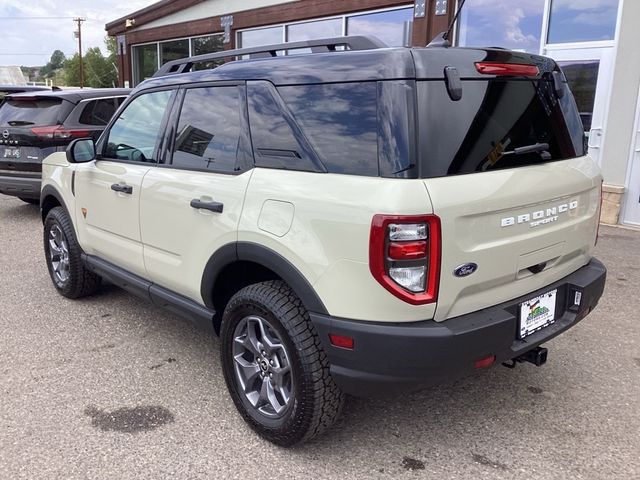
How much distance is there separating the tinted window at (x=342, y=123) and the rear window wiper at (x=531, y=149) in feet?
2.16

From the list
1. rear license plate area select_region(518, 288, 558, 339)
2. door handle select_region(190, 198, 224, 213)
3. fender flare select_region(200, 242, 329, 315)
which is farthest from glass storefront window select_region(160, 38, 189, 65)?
rear license plate area select_region(518, 288, 558, 339)

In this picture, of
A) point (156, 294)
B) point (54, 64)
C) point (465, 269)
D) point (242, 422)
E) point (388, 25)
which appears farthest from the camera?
point (54, 64)

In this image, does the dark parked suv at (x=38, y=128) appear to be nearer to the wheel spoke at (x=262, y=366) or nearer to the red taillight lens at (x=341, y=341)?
the wheel spoke at (x=262, y=366)

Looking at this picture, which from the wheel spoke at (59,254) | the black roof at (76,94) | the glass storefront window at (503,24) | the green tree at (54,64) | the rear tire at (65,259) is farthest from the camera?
the green tree at (54,64)

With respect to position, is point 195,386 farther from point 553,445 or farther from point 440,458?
A: point 553,445

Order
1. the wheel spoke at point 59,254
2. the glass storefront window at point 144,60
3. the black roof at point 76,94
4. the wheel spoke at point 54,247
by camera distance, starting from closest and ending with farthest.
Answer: the wheel spoke at point 59,254, the wheel spoke at point 54,247, the black roof at point 76,94, the glass storefront window at point 144,60

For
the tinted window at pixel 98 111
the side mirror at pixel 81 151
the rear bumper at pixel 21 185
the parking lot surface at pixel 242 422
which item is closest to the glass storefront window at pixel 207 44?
the tinted window at pixel 98 111

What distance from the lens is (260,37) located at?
12336 millimetres

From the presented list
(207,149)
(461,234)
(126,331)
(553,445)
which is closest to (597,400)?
(553,445)

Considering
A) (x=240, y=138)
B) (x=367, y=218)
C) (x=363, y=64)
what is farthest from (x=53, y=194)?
(x=367, y=218)

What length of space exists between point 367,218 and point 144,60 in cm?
1593

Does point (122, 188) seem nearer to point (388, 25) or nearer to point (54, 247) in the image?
point (54, 247)

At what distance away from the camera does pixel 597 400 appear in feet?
10.4

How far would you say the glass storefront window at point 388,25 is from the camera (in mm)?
9547
